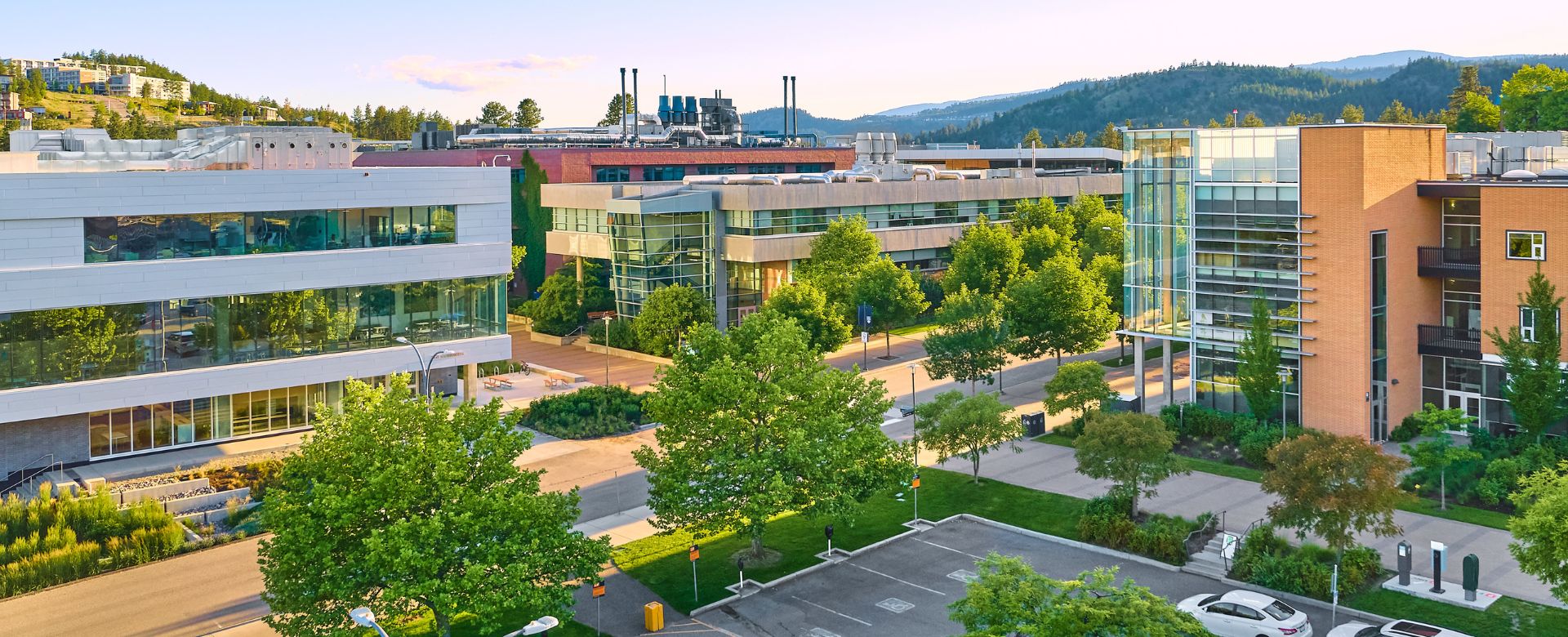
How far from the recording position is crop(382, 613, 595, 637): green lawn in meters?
28.5

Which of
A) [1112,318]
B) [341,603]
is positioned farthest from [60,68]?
[341,603]

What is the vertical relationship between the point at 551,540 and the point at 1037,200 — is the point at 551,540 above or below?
below

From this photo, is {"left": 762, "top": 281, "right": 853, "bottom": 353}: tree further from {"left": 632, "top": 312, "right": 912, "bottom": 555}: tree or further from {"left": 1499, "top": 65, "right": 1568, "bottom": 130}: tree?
{"left": 1499, "top": 65, "right": 1568, "bottom": 130}: tree

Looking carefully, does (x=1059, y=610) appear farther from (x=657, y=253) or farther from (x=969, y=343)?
(x=657, y=253)

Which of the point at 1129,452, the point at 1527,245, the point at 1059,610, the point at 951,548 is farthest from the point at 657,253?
the point at 1059,610

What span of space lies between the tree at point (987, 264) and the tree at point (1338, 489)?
3449cm

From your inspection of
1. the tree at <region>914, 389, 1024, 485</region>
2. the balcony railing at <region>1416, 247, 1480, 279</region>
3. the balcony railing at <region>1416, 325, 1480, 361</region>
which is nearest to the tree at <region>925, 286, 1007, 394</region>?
the tree at <region>914, 389, 1024, 485</region>

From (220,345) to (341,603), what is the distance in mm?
A: 21057

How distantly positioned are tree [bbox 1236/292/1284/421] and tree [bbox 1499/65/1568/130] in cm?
5446

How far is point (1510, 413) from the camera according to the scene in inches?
1610

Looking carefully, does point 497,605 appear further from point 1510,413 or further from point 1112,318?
point 1112,318

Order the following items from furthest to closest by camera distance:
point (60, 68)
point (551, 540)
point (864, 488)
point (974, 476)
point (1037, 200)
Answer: point (60, 68) < point (1037, 200) < point (974, 476) < point (864, 488) < point (551, 540)

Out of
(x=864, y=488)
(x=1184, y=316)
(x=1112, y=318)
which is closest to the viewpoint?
(x=864, y=488)

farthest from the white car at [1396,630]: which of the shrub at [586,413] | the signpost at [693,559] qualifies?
the shrub at [586,413]
